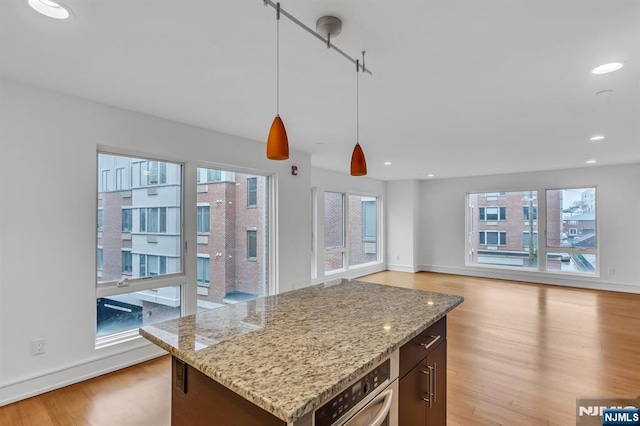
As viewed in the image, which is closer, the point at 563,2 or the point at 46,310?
the point at 563,2

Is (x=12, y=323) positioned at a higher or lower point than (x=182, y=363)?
lower

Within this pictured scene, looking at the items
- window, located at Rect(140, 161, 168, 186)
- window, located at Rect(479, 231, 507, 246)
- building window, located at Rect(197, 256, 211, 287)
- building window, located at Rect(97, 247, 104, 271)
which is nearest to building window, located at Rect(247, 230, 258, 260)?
building window, located at Rect(197, 256, 211, 287)

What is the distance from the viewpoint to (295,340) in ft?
4.41

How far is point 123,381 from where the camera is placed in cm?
280

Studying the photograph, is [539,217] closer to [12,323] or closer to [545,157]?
[545,157]

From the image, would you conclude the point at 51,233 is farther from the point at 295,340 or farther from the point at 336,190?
the point at 336,190

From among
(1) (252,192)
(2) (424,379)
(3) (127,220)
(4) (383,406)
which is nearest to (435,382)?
(2) (424,379)

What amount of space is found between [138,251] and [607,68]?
4191 millimetres

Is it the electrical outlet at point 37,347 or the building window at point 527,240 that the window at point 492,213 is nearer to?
the building window at point 527,240

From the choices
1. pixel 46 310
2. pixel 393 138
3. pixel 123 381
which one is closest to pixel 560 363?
pixel 393 138

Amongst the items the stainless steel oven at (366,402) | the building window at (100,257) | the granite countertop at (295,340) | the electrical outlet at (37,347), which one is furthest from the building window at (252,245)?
the stainless steel oven at (366,402)

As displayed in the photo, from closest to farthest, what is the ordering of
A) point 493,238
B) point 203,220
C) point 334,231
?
point 203,220 < point 334,231 < point 493,238

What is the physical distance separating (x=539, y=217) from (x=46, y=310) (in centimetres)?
821

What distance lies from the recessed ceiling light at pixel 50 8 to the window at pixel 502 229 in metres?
7.97
